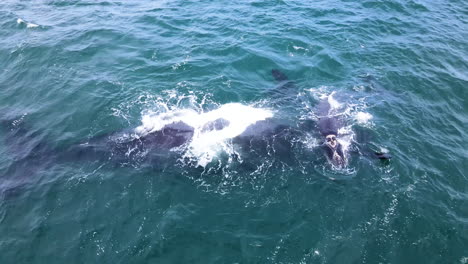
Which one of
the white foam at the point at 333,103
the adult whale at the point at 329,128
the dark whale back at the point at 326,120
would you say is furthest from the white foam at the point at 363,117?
the dark whale back at the point at 326,120

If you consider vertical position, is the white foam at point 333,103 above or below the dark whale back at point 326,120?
above

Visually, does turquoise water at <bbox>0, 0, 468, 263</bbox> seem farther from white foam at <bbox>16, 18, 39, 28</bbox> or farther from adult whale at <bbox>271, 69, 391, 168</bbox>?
adult whale at <bbox>271, 69, 391, 168</bbox>

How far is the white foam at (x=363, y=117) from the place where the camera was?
109 ft

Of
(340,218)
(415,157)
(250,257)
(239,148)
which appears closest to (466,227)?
(415,157)

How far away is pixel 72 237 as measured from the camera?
22859 mm

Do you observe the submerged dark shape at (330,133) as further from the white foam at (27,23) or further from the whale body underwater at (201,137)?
the white foam at (27,23)

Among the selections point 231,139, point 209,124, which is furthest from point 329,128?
point 209,124

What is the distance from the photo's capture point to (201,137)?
30.8 metres

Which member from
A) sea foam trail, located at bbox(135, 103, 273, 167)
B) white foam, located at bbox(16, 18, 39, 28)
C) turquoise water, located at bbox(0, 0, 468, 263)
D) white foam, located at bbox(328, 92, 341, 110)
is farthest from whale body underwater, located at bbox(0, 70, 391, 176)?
white foam, located at bbox(16, 18, 39, 28)

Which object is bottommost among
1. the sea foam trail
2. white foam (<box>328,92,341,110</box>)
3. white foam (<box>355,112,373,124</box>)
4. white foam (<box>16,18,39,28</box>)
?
white foam (<box>355,112,373,124</box>)

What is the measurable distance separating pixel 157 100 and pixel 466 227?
2942 cm

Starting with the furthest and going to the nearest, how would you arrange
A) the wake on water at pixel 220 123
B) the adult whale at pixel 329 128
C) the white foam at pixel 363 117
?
the white foam at pixel 363 117
the wake on water at pixel 220 123
the adult whale at pixel 329 128

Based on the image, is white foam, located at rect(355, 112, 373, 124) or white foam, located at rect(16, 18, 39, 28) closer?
white foam, located at rect(355, 112, 373, 124)

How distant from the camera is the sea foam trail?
29531 millimetres
